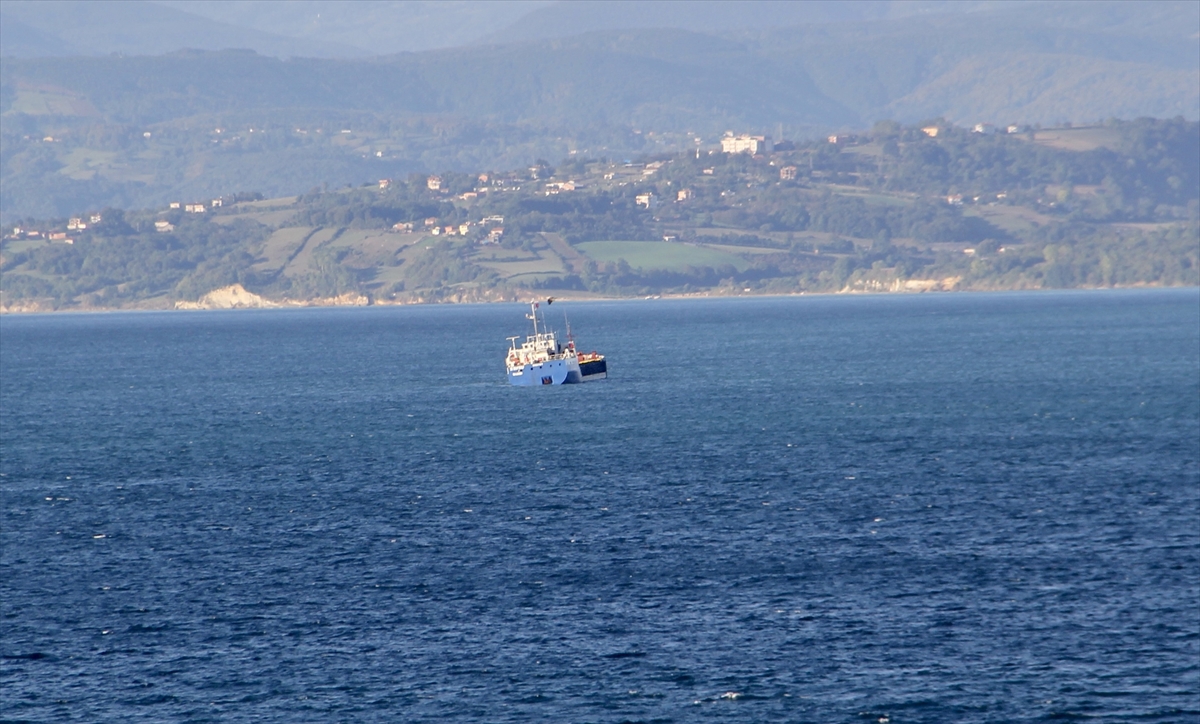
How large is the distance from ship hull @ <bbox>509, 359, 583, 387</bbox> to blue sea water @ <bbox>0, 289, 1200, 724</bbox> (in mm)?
38106

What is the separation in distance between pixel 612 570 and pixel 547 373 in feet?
325

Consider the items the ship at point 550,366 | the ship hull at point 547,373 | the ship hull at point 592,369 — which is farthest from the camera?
the ship hull at point 592,369

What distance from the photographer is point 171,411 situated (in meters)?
142

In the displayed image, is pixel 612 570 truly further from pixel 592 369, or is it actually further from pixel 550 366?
pixel 592 369

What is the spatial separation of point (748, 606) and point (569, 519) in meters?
19.6

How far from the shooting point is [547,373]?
538ft

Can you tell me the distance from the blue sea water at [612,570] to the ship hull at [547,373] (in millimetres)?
38106

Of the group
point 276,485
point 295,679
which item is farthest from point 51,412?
point 295,679

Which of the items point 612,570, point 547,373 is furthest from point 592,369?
point 612,570

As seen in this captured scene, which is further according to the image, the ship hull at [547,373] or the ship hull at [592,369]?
the ship hull at [592,369]

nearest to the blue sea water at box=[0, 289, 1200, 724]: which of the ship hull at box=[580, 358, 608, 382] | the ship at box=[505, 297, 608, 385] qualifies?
the ship at box=[505, 297, 608, 385]

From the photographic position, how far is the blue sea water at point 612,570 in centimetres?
4988

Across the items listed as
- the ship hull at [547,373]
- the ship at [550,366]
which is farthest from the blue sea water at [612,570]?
the ship at [550,366]

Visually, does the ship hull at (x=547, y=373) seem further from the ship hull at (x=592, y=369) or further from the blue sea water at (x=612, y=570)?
the blue sea water at (x=612, y=570)
